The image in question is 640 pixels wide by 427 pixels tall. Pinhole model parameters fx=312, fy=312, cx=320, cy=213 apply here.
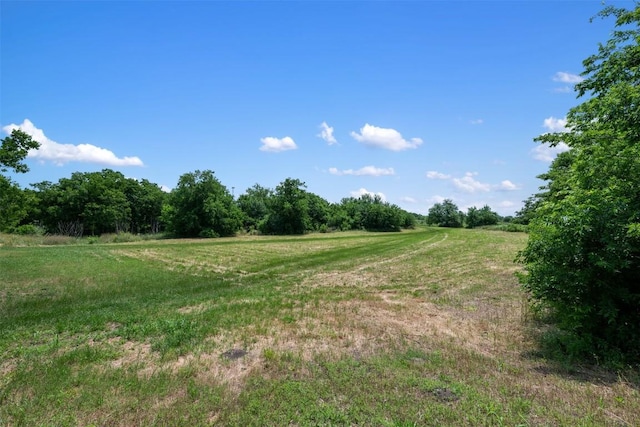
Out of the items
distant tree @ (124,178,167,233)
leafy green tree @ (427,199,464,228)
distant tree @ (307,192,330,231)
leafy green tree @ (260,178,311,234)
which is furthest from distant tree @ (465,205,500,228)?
distant tree @ (124,178,167,233)

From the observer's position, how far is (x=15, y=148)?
62.9 ft

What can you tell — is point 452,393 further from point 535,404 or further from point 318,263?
point 318,263

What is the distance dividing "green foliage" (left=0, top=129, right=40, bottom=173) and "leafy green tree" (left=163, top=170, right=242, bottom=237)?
37.7 m

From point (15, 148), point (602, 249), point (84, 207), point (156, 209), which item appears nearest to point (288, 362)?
point (602, 249)

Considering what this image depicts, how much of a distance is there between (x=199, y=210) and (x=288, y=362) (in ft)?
190

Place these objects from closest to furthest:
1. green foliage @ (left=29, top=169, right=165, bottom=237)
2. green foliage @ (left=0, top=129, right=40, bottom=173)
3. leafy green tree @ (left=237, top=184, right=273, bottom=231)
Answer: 1. green foliage @ (left=0, top=129, right=40, bottom=173)
2. green foliage @ (left=29, top=169, right=165, bottom=237)
3. leafy green tree @ (left=237, top=184, right=273, bottom=231)

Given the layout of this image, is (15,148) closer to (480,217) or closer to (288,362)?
(288,362)

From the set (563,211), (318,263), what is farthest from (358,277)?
(563,211)

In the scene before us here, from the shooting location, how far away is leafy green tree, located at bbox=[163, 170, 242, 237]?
189 feet

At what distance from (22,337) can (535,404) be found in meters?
9.54

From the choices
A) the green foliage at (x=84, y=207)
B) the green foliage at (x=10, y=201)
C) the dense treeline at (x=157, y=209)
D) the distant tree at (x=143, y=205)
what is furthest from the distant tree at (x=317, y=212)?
the green foliage at (x=10, y=201)

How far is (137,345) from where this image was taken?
20.7 feet

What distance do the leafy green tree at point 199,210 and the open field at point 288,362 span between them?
47.5m

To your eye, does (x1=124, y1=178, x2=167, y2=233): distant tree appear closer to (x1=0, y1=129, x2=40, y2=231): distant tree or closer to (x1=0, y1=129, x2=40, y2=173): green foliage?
(x1=0, y1=129, x2=40, y2=231): distant tree
